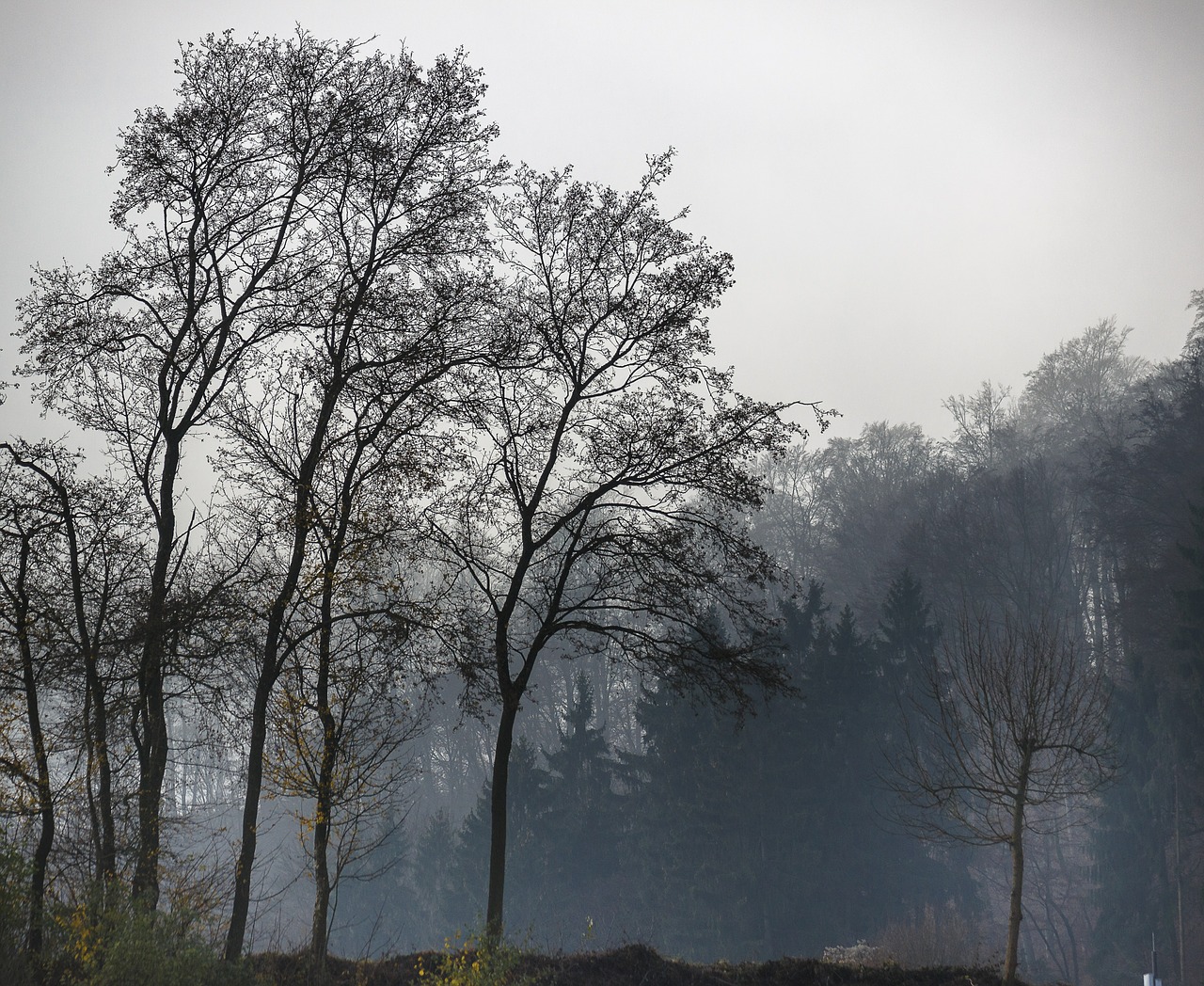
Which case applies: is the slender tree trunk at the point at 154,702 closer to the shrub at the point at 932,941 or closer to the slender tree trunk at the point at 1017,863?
the slender tree trunk at the point at 1017,863

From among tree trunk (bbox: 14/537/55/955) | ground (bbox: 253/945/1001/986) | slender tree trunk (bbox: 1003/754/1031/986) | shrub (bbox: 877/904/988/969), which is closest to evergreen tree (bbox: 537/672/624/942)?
shrub (bbox: 877/904/988/969)

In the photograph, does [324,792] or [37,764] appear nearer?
[37,764]

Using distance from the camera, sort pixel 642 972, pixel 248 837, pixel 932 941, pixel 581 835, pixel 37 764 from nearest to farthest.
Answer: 1. pixel 37 764
2. pixel 248 837
3. pixel 642 972
4. pixel 932 941
5. pixel 581 835

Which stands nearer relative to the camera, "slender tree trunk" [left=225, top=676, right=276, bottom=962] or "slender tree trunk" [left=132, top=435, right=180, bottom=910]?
"slender tree trunk" [left=225, top=676, right=276, bottom=962]

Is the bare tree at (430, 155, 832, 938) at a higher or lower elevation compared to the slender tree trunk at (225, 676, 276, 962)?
higher

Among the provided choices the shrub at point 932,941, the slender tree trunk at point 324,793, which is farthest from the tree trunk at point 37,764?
the shrub at point 932,941

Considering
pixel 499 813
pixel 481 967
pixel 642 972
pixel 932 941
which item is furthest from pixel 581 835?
pixel 481 967

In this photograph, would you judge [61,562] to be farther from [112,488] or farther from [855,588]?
[855,588]

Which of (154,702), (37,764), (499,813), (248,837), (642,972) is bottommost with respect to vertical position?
(642,972)

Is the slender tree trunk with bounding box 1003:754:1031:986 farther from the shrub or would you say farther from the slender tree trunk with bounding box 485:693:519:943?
the shrub

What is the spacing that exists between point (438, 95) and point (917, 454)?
43786 millimetres

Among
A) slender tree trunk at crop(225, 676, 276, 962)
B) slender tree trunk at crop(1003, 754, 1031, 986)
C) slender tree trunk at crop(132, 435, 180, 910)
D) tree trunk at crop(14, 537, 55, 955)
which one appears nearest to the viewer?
tree trunk at crop(14, 537, 55, 955)

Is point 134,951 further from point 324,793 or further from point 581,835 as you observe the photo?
point 581,835

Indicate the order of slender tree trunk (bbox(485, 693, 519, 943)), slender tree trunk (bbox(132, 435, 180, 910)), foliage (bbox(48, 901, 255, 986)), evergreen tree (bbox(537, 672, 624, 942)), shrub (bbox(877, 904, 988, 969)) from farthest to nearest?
evergreen tree (bbox(537, 672, 624, 942)) → shrub (bbox(877, 904, 988, 969)) → slender tree trunk (bbox(485, 693, 519, 943)) → slender tree trunk (bbox(132, 435, 180, 910)) → foliage (bbox(48, 901, 255, 986))
